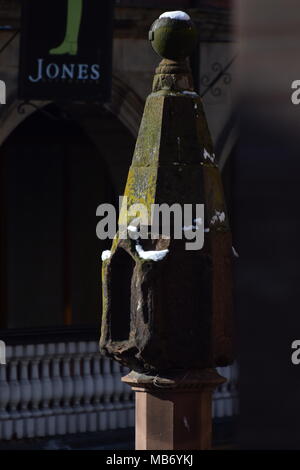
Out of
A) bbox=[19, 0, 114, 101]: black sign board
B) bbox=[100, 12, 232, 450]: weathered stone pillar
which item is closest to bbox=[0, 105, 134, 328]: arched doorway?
bbox=[19, 0, 114, 101]: black sign board

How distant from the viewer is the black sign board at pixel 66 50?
13.4 meters

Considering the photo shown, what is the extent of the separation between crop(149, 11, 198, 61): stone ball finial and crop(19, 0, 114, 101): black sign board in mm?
7380

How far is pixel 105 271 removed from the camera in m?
5.84

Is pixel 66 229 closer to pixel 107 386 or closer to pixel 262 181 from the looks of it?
pixel 107 386

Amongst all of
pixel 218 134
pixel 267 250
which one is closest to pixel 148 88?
pixel 218 134

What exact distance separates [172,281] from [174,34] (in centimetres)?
103

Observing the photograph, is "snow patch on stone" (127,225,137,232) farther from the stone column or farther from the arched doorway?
the arched doorway

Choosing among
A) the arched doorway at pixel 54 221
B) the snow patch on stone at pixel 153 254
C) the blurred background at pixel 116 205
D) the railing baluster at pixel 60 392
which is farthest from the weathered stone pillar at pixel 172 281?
the arched doorway at pixel 54 221

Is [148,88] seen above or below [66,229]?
above

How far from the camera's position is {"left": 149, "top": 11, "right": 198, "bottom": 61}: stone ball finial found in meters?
5.80

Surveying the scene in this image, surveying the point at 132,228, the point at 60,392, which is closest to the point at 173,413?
the point at 132,228

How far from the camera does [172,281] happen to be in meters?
5.59

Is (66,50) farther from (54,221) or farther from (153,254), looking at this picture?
(153,254)

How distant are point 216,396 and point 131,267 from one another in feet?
27.9
